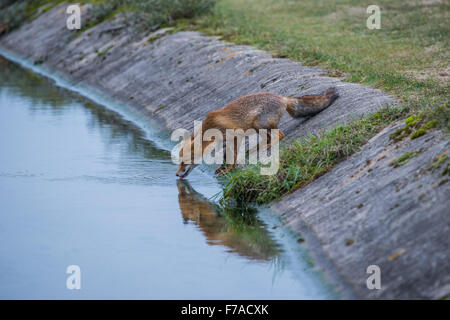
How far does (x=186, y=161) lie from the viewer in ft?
39.7

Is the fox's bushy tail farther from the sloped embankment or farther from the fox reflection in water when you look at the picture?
the fox reflection in water

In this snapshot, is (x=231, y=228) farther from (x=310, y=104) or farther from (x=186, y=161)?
(x=310, y=104)

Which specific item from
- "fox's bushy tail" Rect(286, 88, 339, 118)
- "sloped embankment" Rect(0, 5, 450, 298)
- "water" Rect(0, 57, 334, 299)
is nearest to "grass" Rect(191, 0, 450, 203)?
"sloped embankment" Rect(0, 5, 450, 298)

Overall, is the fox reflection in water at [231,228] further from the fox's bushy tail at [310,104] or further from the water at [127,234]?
the fox's bushy tail at [310,104]

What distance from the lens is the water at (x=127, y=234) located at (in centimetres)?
811

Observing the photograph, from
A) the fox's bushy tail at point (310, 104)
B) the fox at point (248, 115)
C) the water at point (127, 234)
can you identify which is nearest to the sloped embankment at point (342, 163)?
the fox's bushy tail at point (310, 104)

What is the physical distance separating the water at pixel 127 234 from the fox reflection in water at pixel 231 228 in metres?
0.02

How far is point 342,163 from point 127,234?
330 centimetres

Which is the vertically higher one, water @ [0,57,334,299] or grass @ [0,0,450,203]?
grass @ [0,0,450,203]

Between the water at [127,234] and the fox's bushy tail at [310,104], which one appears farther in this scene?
the fox's bushy tail at [310,104]

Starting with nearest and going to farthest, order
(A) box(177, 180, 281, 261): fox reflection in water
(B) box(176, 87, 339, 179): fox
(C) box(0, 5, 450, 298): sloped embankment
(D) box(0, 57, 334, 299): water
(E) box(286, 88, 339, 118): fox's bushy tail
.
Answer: (C) box(0, 5, 450, 298): sloped embankment → (D) box(0, 57, 334, 299): water → (A) box(177, 180, 281, 261): fox reflection in water → (B) box(176, 87, 339, 179): fox → (E) box(286, 88, 339, 118): fox's bushy tail

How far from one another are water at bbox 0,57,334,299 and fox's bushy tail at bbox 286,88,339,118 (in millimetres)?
1964

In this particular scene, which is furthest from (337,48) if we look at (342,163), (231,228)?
(231,228)

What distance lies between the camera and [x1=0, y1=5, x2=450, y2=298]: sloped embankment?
7.19 metres
